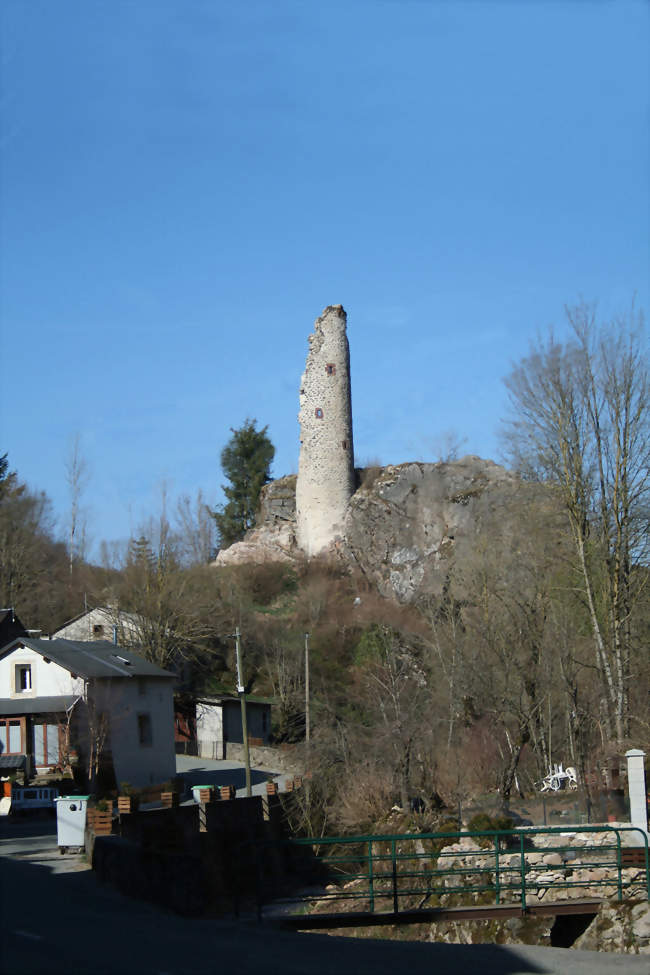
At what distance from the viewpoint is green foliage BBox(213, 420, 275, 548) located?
7244 centimetres

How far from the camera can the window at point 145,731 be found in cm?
3303

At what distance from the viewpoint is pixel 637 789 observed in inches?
760

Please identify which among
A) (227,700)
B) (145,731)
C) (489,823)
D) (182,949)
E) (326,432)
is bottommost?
(489,823)

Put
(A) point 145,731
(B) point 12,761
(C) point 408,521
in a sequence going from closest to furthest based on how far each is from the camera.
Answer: (B) point 12,761 → (A) point 145,731 → (C) point 408,521

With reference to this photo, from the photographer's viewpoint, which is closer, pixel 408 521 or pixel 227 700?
pixel 227 700

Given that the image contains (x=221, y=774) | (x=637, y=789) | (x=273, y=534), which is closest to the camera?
(x=637, y=789)

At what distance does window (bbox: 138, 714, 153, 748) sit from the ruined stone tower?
2509 cm

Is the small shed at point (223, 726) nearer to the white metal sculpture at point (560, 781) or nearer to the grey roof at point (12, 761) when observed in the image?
the grey roof at point (12, 761)

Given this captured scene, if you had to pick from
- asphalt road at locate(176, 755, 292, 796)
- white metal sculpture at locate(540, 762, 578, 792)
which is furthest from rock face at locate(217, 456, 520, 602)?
white metal sculpture at locate(540, 762, 578, 792)

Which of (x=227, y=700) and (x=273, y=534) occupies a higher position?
(x=273, y=534)

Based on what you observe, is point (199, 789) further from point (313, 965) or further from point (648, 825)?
point (313, 965)

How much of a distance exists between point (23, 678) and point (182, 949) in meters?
23.5

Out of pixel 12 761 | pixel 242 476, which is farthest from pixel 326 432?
pixel 12 761

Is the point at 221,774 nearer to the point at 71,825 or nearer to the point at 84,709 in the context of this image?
the point at 84,709
